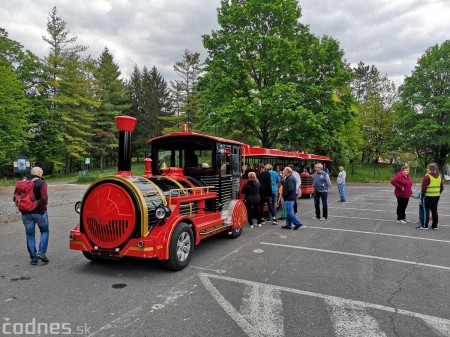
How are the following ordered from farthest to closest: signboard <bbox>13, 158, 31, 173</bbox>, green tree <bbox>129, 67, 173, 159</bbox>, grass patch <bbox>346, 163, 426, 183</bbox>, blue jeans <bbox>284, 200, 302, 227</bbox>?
1. green tree <bbox>129, 67, 173, 159</bbox>
2. grass patch <bbox>346, 163, 426, 183</bbox>
3. signboard <bbox>13, 158, 31, 173</bbox>
4. blue jeans <bbox>284, 200, 302, 227</bbox>

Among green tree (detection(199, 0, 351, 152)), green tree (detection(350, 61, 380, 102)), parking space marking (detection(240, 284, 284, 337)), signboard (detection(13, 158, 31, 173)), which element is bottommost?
parking space marking (detection(240, 284, 284, 337))

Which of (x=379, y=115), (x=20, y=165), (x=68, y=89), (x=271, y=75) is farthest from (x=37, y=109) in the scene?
(x=379, y=115)

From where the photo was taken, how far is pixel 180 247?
5062 millimetres

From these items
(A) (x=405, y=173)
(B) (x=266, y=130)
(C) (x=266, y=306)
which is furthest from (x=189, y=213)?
(B) (x=266, y=130)

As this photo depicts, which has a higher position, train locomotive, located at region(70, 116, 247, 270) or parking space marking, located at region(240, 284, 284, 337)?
train locomotive, located at region(70, 116, 247, 270)

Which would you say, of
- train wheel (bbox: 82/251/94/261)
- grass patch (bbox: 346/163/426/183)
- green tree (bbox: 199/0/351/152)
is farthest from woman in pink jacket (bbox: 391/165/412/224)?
grass patch (bbox: 346/163/426/183)

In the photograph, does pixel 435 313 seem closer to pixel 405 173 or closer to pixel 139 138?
pixel 405 173

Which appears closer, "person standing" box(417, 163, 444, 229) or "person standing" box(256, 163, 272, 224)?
"person standing" box(417, 163, 444, 229)

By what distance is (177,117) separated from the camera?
40.4 m

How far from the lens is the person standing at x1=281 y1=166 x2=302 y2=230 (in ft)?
26.8

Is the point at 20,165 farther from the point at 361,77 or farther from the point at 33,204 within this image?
the point at 361,77

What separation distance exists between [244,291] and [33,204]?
151 inches

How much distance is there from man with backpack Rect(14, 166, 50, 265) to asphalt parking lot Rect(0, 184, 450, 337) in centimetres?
37

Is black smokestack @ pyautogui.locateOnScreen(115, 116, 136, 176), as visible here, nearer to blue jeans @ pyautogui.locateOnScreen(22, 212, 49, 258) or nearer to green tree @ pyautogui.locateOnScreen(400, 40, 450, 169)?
blue jeans @ pyautogui.locateOnScreen(22, 212, 49, 258)
